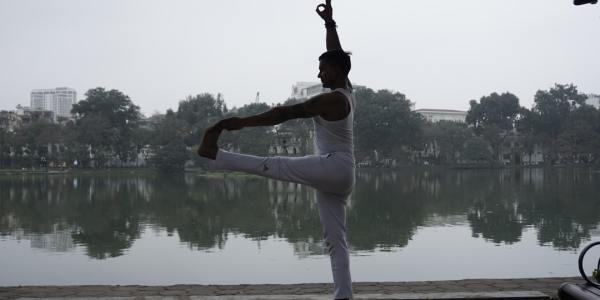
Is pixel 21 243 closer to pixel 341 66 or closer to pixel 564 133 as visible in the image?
pixel 341 66

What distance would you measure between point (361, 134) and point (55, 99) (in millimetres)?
73665

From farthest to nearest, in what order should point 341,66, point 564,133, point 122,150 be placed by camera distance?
point 564,133 → point 122,150 → point 341,66

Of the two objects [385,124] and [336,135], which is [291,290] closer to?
[336,135]

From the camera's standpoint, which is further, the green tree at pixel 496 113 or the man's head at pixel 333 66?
the green tree at pixel 496 113

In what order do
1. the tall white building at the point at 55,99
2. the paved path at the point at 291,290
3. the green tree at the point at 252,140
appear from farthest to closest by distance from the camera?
the tall white building at the point at 55,99
the green tree at the point at 252,140
the paved path at the point at 291,290

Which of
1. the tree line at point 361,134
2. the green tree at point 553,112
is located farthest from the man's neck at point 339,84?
the green tree at point 553,112

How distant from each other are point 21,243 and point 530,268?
8613mm

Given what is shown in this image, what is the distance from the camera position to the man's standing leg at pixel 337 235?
2303 millimetres

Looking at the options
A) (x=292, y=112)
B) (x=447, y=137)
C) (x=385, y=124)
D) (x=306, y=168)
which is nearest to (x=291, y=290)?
(x=306, y=168)

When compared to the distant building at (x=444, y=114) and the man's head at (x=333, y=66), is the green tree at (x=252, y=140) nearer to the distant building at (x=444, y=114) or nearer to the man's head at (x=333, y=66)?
the man's head at (x=333, y=66)

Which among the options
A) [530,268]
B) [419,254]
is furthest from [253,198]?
[530,268]

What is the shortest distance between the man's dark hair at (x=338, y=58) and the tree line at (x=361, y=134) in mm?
32669

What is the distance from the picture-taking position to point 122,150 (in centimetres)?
4331

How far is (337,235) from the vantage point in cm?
232
